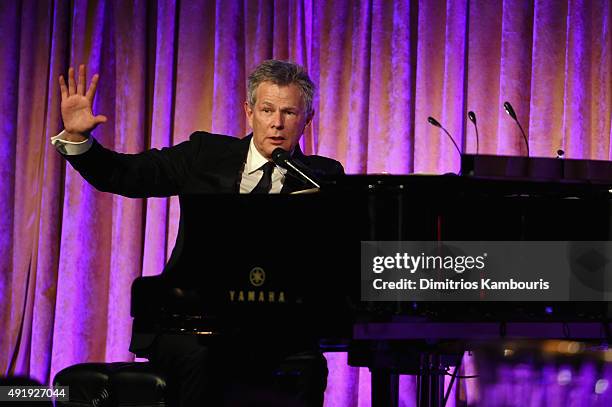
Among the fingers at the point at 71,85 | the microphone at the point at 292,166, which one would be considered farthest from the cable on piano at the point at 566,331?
the fingers at the point at 71,85

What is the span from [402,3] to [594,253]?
7.51 ft

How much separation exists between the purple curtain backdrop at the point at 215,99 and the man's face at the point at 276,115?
123 centimetres

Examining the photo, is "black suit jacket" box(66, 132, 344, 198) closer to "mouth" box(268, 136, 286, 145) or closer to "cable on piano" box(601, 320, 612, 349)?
"mouth" box(268, 136, 286, 145)

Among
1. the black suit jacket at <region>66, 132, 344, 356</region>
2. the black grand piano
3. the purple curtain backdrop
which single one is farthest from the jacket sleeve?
the purple curtain backdrop

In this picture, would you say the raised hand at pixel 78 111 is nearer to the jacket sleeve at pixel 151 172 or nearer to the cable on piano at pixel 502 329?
the jacket sleeve at pixel 151 172

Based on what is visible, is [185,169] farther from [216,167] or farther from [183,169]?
[216,167]

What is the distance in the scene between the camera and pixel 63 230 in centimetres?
448

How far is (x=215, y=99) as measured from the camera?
4.34 meters

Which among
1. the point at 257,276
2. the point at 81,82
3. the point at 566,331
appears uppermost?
the point at 81,82

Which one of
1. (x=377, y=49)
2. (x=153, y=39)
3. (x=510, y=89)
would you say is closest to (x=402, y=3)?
(x=377, y=49)

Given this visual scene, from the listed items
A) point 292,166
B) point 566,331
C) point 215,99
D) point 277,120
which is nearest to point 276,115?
point 277,120

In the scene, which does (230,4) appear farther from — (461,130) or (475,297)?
(475,297)

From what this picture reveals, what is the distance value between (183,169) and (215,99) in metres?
1.31

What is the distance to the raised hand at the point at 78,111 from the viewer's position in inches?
102
